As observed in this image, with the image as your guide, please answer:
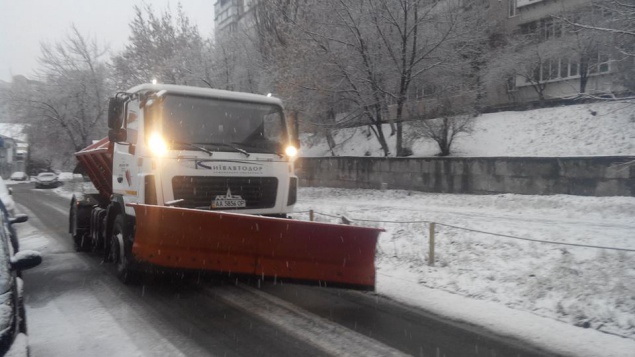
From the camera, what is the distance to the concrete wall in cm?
1333

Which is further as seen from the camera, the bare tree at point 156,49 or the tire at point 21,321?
the bare tree at point 156,49

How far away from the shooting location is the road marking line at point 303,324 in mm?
4496

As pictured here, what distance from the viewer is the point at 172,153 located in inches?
251

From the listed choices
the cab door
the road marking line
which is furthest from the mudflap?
the cab door

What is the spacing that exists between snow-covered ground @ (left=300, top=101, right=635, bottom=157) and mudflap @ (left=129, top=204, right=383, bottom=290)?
1263 cm

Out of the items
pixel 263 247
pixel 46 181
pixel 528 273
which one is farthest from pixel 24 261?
pixel 46 181

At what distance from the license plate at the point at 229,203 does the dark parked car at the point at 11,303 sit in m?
2.66

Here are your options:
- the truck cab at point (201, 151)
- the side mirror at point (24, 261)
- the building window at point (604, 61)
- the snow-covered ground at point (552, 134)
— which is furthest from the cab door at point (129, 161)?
the snow-covered ground at point (552, 134)

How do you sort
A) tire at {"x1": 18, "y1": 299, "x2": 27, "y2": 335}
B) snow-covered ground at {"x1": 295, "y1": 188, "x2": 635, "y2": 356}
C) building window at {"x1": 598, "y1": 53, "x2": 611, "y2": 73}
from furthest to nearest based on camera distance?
building window at {"x1": 598, "y1": 53, "x2": 611, "y2": 73}, snow-covered ground at {"x1": 295, "y1": 188, "x2": 635, "y2": 356}, tire at {"x1": 18, "y1": 299, "x2": 27, "y2": 335}

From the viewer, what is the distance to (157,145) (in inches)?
252

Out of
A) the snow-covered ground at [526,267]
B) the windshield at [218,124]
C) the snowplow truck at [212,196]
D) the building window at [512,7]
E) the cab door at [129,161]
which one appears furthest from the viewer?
the building window at [512,7]

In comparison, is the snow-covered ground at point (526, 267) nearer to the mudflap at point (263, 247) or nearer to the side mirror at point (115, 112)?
the mudflap at point (263, 247)

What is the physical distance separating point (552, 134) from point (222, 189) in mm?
16447

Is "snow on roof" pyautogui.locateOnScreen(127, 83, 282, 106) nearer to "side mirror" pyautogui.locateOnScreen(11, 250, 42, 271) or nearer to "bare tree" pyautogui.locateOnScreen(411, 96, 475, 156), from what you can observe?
"side mirror" pyautogui.locateOnScreen(11, 250, 42, 271)
